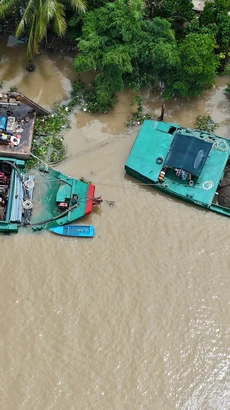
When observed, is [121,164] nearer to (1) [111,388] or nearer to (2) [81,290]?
(2) [81,290]

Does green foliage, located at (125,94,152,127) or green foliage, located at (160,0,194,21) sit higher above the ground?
green foliage, located at (160,0,194,21)

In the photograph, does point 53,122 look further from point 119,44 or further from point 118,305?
point 118,305

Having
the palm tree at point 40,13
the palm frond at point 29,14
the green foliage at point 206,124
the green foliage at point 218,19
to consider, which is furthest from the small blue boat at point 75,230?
the green foliage at point 218,19

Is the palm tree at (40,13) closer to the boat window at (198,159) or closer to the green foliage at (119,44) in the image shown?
the green foliage at (119,44)

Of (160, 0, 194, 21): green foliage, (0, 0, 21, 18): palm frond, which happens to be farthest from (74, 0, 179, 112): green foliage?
(0, 0, 21, 18): palm frond

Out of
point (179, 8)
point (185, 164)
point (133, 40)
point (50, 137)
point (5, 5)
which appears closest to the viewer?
point (185, 164)

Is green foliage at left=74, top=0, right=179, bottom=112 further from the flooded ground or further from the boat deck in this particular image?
the flooded ground

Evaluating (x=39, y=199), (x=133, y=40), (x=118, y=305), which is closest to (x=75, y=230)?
(x=39, y=199)
